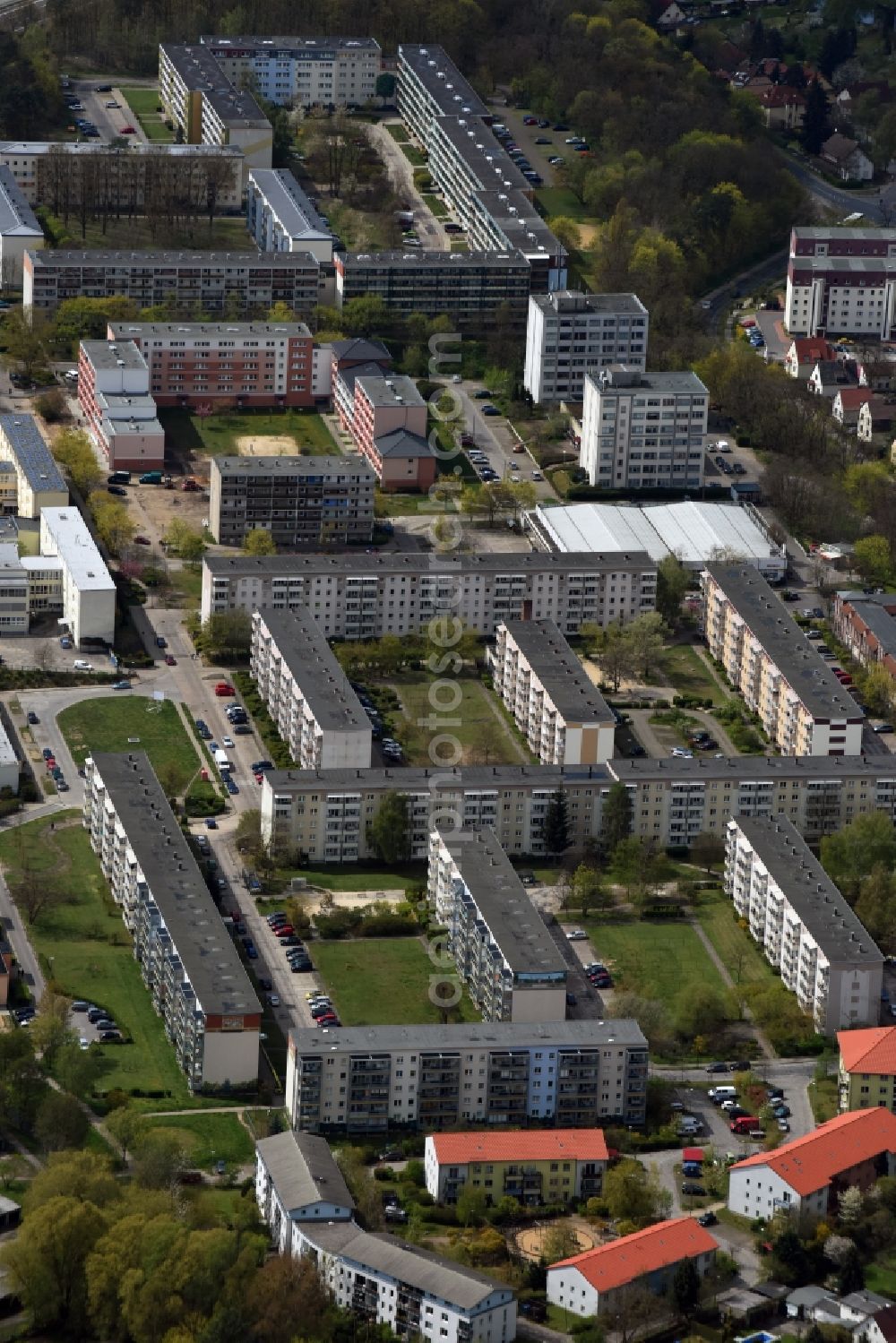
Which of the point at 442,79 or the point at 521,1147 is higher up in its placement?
the point at 521,1147

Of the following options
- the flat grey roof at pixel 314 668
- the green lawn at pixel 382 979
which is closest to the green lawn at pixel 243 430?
the flat grey roof at pixel 314 668

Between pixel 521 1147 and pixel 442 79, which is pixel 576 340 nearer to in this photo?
pixel 442 79

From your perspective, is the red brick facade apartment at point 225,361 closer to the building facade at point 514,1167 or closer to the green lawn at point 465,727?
the green lawn at point 465,727

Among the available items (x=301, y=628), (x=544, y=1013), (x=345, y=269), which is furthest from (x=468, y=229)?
(x=544, y=1013)

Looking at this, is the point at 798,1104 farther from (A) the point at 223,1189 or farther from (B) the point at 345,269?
(B) the point at 345,269

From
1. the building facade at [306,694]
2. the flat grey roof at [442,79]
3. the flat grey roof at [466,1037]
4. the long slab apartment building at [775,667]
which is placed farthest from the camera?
the flat grey roof at [442,79]

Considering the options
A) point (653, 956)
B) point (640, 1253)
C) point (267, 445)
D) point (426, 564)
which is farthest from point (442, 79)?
point (640, 1253)

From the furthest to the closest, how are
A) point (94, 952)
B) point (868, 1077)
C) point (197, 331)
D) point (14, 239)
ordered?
point (14, 239), point (197, 331), point (94, 952), point (868, 1077)
